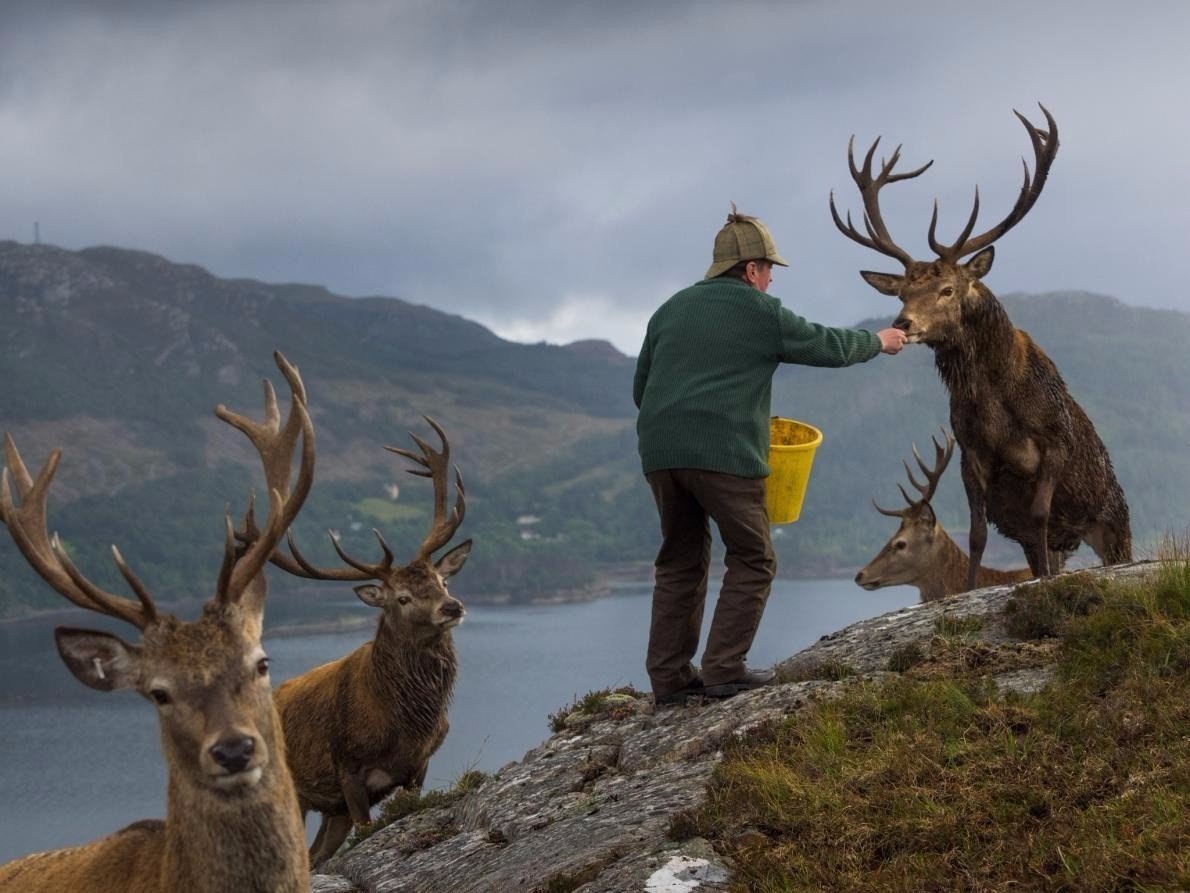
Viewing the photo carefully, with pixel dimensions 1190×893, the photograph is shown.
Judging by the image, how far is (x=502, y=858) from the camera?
22.4 ft

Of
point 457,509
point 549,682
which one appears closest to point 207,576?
point 549,682

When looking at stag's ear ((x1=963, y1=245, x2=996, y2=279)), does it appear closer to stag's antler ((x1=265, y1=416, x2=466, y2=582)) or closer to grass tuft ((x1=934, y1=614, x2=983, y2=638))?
grass tuft ((x1=934, y1=614, x2=983, y2=638))

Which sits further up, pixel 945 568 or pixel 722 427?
pixel 722 427

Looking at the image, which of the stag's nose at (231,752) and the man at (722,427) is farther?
the man at (722,427)

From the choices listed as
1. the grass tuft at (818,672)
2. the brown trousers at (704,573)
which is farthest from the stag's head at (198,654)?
the grass tuft at (818,672)

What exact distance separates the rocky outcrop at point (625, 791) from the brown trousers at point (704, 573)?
0.27 metres

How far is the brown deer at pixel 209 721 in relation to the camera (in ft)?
15.8

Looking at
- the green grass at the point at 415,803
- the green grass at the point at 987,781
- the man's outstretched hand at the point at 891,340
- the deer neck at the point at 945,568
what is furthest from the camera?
the deer neck at the point at 945,568

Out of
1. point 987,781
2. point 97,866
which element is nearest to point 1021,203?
point 987,781

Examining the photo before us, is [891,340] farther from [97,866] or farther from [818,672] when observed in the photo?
[97,866]

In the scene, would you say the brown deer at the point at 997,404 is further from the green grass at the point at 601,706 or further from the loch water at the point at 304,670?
the loch water at the point at 304,670

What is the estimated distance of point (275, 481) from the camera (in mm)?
5867

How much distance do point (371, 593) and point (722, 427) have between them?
365 centimetres

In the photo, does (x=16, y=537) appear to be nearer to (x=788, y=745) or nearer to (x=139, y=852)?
(x=139, y=852)
